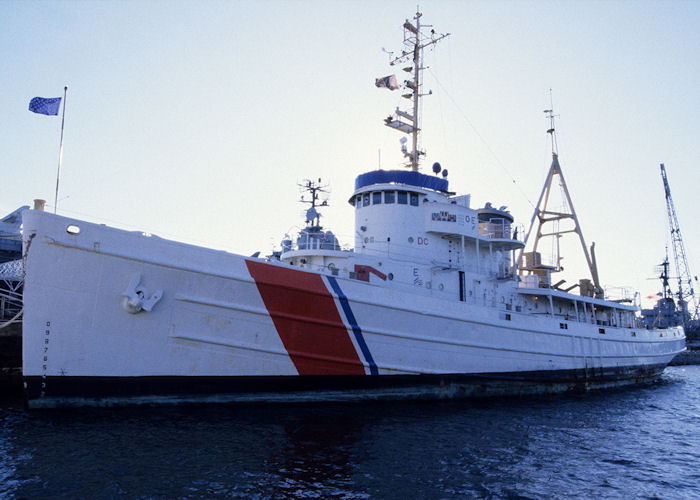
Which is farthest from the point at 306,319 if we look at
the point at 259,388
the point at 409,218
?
the point at 409,218

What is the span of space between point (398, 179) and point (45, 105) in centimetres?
877

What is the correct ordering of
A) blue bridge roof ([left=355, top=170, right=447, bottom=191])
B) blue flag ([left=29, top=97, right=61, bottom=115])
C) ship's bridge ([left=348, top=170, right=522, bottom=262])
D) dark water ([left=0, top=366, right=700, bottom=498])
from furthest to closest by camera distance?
blue bridge roof ([left=355, top=170, right=447, bottom=191]) → ship's bridge ([left=348, top=170, right=522, bottom=262]) → blue flag ([left=29, top=97, right=61, bottom=115]) → dark water ([left=0, top=366, right=700, bottom=498])

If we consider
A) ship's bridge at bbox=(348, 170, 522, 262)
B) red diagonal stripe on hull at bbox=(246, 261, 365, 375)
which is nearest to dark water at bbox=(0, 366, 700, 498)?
red diagonal stripe on hull at bbox=(246, 261, 365, 375)

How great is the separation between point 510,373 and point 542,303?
435 centimetres

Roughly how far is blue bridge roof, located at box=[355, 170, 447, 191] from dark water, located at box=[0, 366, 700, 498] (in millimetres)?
6469

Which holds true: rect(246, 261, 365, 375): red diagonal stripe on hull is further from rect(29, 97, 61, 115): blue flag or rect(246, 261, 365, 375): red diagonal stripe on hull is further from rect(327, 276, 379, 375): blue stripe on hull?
rect(29, 97, 61, 115): blue flag

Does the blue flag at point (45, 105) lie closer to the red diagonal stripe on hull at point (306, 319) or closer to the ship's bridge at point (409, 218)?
the red diagonal stripe on hull at point (306, 319)

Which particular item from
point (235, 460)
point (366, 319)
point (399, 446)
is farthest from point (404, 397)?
point (235, 460)

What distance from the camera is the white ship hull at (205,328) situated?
8.09 m

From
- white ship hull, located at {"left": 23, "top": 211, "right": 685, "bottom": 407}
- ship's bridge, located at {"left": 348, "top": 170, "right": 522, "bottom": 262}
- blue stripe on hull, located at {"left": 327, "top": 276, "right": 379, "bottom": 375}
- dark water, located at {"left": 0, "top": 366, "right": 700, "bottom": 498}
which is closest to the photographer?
dark water, located at {"left": 0, "top": 366, "right": 700, "bottom": 498}

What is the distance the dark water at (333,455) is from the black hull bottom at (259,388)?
253 mm

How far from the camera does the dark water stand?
18.4 feet

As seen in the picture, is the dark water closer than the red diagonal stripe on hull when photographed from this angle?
Yes

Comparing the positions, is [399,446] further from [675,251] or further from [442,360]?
[675,251]
